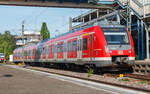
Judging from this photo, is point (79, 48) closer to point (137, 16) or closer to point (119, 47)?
point (119, 47)

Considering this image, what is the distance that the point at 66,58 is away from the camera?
2428 cm

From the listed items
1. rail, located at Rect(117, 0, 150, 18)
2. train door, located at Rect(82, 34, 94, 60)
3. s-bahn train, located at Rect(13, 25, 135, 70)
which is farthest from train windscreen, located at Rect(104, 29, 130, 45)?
rail, located at Rect(117, 0, 150, 18)

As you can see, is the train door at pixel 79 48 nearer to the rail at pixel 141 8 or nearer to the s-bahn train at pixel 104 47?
the s-bahn train at pixel 104 47

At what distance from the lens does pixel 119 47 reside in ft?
58.2

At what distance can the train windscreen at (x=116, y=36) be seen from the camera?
58.8ft

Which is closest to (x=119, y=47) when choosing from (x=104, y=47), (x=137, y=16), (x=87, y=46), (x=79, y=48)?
(x=104, y=47)

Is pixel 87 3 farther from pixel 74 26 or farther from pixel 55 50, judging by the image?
pixel 74 26

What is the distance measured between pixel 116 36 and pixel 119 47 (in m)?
0.90

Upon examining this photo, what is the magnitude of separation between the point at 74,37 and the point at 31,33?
99.7m

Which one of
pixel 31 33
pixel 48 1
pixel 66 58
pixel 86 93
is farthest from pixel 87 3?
pixel 31 33

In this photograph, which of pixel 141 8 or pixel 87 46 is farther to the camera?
pixel 141 8

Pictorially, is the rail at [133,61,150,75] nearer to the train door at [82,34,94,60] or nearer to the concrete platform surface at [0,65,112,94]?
the train door at [82,34,94,60]

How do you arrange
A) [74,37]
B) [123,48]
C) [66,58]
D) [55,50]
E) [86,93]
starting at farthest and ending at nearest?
1. [55,50]
2. [66,58]
3. [74,37]
4. [123,48]
5. [86,93]

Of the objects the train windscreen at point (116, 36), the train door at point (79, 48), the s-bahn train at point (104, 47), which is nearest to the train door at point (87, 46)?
the s-bahn train at point (104, 47)
